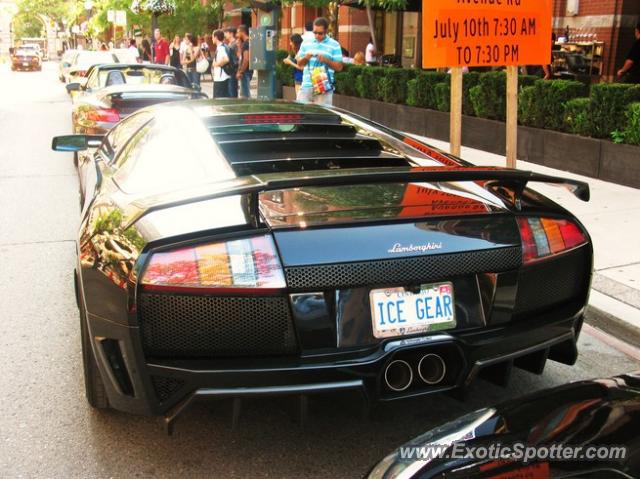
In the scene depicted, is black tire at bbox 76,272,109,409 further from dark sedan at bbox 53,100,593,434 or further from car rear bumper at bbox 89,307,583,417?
car rear bumper at bbox 89,307,583,417

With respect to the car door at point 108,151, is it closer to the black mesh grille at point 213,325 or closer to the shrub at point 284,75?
the black mesh grille at point 213,325

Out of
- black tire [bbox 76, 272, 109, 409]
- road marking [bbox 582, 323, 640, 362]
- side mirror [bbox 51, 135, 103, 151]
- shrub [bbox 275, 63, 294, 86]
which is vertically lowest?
road marking [bbox 582, 323, 640, 362]

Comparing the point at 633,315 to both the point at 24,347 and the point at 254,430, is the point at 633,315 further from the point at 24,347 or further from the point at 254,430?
the point at 24,347

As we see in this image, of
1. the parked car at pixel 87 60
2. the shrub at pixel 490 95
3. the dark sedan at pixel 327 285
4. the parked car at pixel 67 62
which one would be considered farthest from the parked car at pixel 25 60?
the dark sedan at pixel 327 285

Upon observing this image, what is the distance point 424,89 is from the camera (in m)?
13.3

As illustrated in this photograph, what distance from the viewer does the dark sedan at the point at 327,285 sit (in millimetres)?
2734

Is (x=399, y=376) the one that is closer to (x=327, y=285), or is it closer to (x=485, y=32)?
(x=327, y=285)

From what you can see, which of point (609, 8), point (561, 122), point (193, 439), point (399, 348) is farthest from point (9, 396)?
point (609, 8)

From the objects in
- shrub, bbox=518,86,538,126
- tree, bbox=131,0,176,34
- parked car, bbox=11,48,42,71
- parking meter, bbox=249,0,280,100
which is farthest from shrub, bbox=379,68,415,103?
parked car, bbox=11,48,42,71

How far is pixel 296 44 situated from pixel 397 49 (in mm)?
12400

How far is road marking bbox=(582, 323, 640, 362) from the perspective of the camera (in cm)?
446

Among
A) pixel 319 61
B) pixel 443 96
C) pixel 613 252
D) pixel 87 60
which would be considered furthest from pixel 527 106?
pixel 87 60

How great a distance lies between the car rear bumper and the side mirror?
2675 millimetres

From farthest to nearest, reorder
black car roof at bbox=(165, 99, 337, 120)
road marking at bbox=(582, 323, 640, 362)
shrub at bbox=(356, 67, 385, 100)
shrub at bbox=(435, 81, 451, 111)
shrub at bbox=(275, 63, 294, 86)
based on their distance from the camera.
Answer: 1. shrub at bbox=(275, 63, 294, 86)
2. shrub at bbox=(356, 67, 385, 100)
3. shrub at bbox=(435, 81, 451, 111)
4. road marking at bbox=(582, 323, 640, 362)
5. black car roof at bbox=(165, 99, 337, 120)
